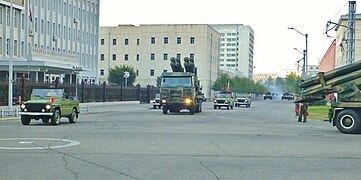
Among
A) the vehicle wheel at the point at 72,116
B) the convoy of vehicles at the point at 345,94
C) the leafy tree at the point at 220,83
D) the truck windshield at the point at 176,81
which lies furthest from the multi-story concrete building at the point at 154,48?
the convoy of vehicles at the point at 345,94

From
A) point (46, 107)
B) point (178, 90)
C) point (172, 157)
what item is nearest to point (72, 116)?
point (46, 107)

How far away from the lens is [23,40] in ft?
218

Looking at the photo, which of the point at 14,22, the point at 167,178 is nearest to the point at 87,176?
the point at 167,178

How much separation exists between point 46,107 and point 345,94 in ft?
45.7

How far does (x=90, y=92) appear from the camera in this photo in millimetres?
64188

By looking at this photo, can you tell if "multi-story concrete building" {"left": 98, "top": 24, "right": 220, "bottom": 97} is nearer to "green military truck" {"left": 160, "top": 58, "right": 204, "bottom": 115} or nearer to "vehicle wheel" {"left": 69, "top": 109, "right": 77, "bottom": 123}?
"green military truck" {"left": 160, "top": 58, "right": 204, "bottom": 115}

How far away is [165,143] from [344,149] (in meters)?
5.67

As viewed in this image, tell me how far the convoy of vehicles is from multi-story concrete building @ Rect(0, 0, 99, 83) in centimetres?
2828

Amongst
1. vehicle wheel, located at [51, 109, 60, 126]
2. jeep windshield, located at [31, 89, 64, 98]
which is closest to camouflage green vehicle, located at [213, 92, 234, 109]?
jeep windshield, located at [31, 89, 64, 98]

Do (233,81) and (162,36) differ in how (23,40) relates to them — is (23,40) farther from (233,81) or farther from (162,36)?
(233,81)

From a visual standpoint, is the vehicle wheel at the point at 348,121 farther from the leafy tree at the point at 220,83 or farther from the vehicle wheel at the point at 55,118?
the leafy tree at the point at 220,83

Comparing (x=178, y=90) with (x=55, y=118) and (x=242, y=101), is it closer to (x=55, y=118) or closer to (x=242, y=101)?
(x=55, y=118)

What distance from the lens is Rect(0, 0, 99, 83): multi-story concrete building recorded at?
60.8 metres

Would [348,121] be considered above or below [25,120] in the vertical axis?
above
